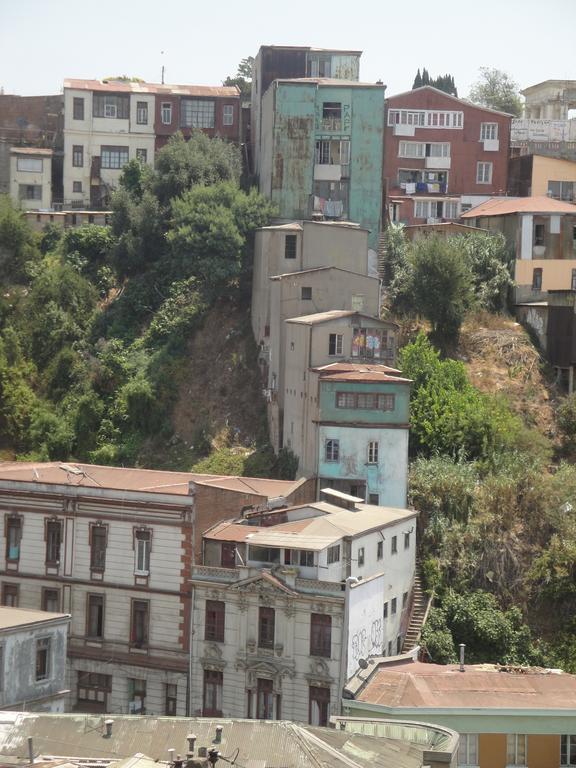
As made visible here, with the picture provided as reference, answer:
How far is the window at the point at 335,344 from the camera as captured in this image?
2190 inches

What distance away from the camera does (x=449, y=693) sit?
128ft

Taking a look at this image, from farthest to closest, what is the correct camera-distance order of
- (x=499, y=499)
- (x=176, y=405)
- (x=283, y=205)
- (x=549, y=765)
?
(x=283, y=205) → (x=176, y=405) → (x=499, y=499) → (x=549, y=765)

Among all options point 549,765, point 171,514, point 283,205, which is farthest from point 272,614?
point 283,205

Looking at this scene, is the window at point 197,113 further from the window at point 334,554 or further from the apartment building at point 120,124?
the window at point 334,554

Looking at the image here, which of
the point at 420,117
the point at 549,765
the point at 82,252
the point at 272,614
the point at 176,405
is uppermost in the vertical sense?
the point at 420,117

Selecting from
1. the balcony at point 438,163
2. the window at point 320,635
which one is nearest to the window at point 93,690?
the window at point 320,635

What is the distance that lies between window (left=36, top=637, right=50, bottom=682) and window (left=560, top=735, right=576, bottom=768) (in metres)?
14.3

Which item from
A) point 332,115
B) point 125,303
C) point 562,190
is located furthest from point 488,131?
point 125,303

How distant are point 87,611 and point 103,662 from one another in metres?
1.81

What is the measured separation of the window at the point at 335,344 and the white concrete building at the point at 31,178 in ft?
106

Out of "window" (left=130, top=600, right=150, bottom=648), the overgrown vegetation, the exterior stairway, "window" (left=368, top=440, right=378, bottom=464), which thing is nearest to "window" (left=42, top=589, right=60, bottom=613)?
"window" (left=130, top=600, right=150, bottom=648)

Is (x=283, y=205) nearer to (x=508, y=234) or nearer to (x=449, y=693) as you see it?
(x=508, y=234)

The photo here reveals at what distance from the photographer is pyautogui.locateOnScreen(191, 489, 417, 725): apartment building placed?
137 feet

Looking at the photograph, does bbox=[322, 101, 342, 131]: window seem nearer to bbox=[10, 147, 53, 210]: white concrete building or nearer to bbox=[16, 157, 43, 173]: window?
bbox=[10, 147, 53, 210]: white concrete building
